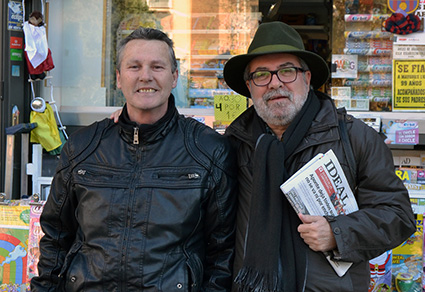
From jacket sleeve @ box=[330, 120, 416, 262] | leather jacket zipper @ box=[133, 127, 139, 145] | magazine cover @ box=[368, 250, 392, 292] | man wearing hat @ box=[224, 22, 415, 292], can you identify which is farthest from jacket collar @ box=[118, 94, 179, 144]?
magazine cover @ box=[368, 250, 392, 292]

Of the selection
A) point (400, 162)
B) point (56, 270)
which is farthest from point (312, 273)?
point (400, 162)

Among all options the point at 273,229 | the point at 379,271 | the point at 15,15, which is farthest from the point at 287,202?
the point at 15,15

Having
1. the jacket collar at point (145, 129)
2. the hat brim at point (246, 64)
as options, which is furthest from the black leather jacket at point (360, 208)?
the jacket collar at point (145, 129)

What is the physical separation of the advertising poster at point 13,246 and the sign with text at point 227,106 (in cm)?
162

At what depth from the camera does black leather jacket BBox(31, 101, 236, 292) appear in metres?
2.19

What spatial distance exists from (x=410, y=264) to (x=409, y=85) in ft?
4.98

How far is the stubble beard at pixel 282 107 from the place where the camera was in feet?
7.75

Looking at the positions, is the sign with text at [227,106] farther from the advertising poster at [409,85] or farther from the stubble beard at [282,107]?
the stubble beard at [282,107]

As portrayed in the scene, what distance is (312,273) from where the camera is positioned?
2.18 m

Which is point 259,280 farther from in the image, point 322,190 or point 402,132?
point 402,132

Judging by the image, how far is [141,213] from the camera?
7.30 feet

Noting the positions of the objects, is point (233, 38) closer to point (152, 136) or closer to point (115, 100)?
point (115, 100)

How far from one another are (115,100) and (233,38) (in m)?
1.21

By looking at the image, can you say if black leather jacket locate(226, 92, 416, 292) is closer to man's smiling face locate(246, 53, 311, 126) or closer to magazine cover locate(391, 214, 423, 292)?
man's smiling face locate(246, 53, 311, 126)
